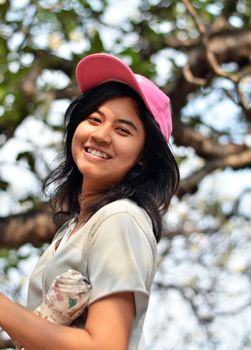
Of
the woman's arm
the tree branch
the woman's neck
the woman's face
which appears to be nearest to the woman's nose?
the woman's face

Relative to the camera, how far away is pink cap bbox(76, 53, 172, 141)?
191 centimetres

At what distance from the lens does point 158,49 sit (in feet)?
17.9

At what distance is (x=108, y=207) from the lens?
69.5 inches

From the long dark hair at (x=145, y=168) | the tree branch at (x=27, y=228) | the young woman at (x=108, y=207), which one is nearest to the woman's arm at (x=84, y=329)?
the young woman at (x=108, y=207)

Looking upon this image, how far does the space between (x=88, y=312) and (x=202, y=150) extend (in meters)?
3.77

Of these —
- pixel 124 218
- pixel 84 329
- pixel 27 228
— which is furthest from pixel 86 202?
pixel 27 228

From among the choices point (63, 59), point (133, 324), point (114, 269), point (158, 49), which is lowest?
point (158, 49)

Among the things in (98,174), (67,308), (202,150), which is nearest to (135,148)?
(98,174)

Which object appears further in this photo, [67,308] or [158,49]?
[158,49]

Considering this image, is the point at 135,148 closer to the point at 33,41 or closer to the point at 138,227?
the point at 138,227

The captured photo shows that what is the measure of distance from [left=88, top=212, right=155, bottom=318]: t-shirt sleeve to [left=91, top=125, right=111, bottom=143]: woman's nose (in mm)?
201

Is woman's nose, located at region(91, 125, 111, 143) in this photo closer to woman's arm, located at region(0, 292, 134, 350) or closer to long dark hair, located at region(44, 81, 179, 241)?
long dark hair, located at region(44, 81, 179, 241)

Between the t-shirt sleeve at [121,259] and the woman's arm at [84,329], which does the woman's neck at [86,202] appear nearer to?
the t-shirt sleeve at [121,259]

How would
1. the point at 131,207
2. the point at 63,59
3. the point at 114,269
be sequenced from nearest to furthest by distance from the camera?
1. the point at 114,269
2. the point at 131,207
3. the point at 63,59
